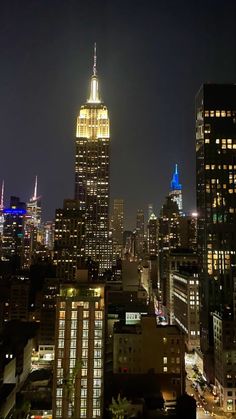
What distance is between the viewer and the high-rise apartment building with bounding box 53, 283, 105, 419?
3553 centimetres

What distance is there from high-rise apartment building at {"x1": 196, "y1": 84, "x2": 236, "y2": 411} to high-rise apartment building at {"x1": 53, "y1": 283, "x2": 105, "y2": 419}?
2619 cm

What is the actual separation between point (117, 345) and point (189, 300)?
28.2 meters

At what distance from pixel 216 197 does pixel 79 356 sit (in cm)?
3613

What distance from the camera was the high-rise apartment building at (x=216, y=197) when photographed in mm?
60312

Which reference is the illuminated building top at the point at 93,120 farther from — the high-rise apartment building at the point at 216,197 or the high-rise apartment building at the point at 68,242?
the high-rise apartment building at the point at 216,197

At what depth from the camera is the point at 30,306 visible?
289 feet

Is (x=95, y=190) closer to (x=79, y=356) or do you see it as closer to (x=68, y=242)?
(x=68, y=242)

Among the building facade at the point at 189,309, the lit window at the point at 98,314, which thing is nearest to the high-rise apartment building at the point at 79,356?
the lit window at the point at 98,314

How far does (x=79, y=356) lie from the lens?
35.8 m

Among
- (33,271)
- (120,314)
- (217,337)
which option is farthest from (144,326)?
(33,271)

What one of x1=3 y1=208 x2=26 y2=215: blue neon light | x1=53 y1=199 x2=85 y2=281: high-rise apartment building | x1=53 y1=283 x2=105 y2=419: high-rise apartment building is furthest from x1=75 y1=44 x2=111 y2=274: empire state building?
x1=53 y1=283 x2=105 y2=419: high-rise apartment building

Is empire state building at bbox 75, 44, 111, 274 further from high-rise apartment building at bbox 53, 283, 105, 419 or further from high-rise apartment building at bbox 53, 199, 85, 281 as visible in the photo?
high-rise apartment building at bbox 53, 283, 105, 419

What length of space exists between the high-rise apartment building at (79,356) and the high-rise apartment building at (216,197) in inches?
1031

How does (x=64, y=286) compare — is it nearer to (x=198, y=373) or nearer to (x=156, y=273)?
Answer: (x=198, y=373)
